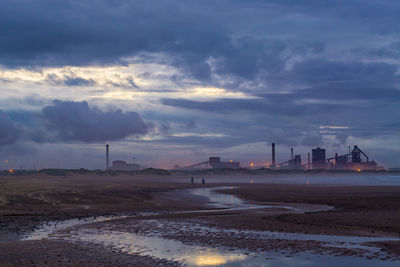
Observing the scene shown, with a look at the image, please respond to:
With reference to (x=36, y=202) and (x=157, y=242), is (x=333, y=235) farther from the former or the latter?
(x=36, y=202)

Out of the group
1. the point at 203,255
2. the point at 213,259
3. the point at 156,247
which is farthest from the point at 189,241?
the point at 213,259

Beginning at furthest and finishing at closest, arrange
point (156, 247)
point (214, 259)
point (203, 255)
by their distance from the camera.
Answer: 1. point (156, 247)
2. point (203, 255)
3. point (214, 259)

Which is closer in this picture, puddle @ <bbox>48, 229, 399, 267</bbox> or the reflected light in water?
the reflected light in water

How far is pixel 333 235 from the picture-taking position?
20250 mm

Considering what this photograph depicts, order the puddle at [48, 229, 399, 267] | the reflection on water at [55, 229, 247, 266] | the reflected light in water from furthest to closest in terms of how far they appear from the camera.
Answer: the reflection on water at [55, 229, 247, 266] < the puddle at [48, 229, 399, 267] < the reflected light in water

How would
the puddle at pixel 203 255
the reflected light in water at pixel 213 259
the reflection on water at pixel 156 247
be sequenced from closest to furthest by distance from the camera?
the reflected light in water at pixel 213 259
the puddle at pixel 203 255
the reflection on water at pixel 156 247

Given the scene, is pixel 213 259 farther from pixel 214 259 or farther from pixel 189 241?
pixel 189 241

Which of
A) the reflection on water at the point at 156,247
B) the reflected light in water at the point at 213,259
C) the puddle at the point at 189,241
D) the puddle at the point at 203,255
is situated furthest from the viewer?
the reflection on water at the point at 156,247

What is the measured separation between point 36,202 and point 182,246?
74.9 feet

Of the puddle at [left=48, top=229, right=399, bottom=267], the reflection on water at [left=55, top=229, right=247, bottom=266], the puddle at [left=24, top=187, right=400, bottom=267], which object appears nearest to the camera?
the puddle at [left=48, top=229, right=399, bottom=267]

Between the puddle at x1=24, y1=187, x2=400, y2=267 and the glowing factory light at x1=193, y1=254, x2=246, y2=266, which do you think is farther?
the puddle at x1=24, y1=187, x2=400, y2=267

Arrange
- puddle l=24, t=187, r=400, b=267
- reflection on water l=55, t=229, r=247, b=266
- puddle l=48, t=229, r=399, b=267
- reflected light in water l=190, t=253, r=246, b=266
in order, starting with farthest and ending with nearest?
reflection on water l=55, t=229, r=247, b=266
puddle l=24, t=187, r=400, b=267
puddle l=48, t=229, r=399, b=267
reflected light in water l=190, t=253, r=246, b=266

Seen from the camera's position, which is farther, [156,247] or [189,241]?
[189,241]

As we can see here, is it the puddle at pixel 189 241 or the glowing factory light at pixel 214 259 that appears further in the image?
the puddle at pixel 189 241
